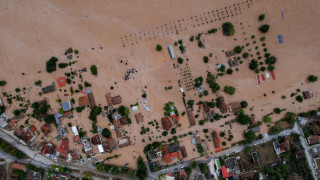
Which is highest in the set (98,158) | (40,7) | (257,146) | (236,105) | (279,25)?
(40,7)

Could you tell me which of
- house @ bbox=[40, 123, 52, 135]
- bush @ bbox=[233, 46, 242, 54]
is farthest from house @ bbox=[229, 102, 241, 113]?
house @ bbox=[40, 123, 52, 135]

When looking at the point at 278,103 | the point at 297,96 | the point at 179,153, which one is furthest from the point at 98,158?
the point at 297,96

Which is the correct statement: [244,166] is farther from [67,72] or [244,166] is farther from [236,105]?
[67,72]

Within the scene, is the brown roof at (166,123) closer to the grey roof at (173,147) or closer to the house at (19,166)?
the grey roof at (173,147)

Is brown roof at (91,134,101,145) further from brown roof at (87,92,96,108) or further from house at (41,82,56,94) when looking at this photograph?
house at (41,82,56,94)

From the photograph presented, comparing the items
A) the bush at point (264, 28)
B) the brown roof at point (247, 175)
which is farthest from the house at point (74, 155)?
the bush at point (264, 28)

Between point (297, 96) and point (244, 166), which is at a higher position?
point (297, 96)
